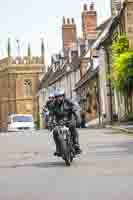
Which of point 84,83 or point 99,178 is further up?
point 84,83

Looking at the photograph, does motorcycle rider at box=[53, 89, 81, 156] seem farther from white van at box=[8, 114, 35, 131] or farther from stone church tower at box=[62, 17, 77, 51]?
stone church tower at box=[62, 17, 77, 51]

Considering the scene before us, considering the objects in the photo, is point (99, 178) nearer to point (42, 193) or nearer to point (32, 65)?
point (42, 193)

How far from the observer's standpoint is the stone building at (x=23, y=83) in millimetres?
108125

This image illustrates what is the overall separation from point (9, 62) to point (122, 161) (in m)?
Answer: 95.3

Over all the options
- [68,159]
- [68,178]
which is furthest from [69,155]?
[68,178]

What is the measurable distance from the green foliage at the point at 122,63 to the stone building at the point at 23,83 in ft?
198

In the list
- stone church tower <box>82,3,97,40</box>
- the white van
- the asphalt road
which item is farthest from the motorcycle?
stone church tower <box>82,3,97,40</box>

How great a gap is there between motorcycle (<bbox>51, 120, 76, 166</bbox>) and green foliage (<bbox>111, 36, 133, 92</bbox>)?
31.6 metres

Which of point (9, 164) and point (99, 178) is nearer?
point (99, 178)

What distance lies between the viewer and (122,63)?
151 feet

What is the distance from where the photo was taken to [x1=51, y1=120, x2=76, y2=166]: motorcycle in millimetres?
13945

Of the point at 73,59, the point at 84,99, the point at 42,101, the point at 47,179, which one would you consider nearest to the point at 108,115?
the point at 84,99

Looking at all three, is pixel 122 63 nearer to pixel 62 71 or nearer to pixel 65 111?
pixel 65 111

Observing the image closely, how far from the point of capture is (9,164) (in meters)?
15.5
